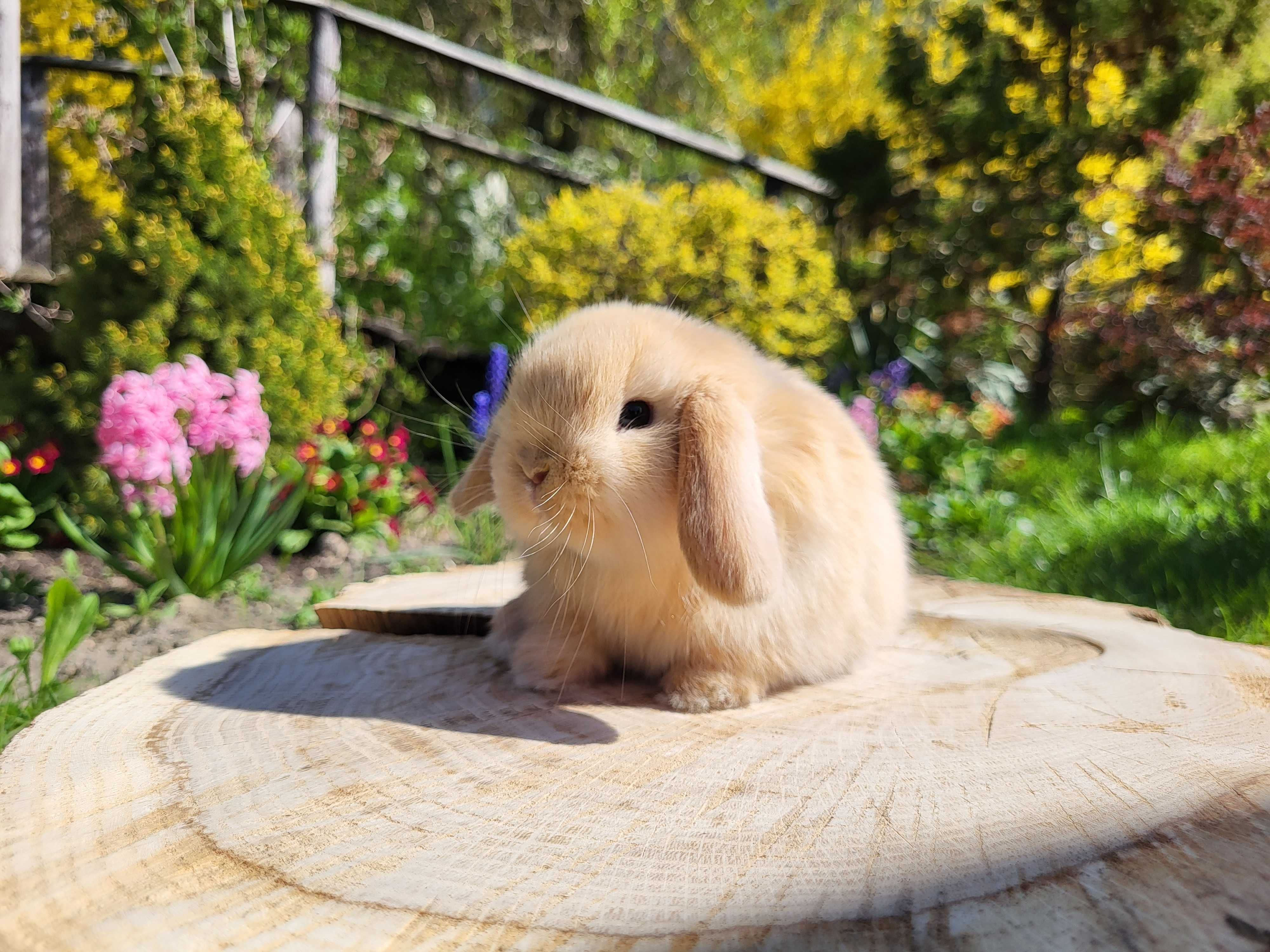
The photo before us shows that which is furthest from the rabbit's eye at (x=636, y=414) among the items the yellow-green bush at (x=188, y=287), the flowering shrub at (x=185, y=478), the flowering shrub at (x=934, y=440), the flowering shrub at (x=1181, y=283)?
the flowering shrub at (x=1181, y=283)

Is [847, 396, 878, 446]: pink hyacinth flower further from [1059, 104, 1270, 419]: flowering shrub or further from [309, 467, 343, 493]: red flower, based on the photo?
[309, 467, 343, 493]: red flower

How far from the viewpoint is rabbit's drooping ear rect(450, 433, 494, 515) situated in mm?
1851

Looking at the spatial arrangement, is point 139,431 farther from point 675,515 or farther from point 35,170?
point 35,170

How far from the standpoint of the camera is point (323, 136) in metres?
5.08

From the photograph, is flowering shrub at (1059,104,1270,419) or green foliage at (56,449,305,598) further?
flowering shrub at (1059,104,1270,419)

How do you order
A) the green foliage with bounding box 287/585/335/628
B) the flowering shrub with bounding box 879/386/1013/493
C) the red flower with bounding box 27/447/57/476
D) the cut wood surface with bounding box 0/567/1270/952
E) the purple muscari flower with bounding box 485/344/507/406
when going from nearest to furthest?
the cut wood surface with bounding box 0/567/1270/952
the green foliage with bounding box 287/585/335/628
the red flower with bounding box 27/447/57/476
the purple muscari flower with bounding box 485/344/507/406
the flowering shrub with bounding box 879/386/1013/493

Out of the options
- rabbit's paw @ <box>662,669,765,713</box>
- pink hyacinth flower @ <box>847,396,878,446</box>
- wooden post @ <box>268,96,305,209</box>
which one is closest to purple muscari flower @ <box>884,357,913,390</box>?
pink hyacinth flower @ <box>847,396,878,446</box>

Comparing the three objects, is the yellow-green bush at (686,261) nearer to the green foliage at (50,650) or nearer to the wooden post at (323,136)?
the wooden post at (323,136)

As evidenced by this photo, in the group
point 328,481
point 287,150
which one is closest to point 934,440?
point 328,481

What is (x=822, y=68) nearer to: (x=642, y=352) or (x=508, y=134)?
(x=508, y=134)

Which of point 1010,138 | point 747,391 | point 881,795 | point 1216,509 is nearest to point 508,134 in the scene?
point 1010,138

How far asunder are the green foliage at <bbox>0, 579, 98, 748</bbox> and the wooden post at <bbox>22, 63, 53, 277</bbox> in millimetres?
2956

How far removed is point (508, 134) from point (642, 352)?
788 centimetres

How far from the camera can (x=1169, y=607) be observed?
3.13m
